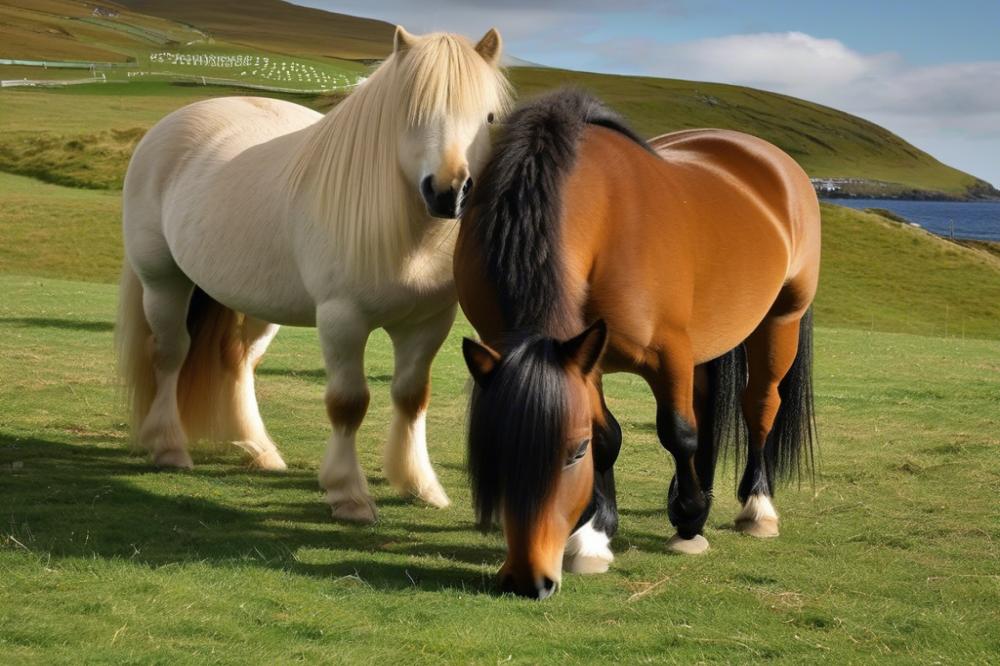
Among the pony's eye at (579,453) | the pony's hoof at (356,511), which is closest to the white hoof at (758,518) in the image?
the pony's hoof at (356,511)

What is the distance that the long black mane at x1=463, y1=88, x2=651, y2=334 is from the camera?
Result: 4.29 meters

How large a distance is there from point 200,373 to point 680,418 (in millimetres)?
3711

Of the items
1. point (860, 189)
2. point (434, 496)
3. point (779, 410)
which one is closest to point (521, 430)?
point (434, 496)

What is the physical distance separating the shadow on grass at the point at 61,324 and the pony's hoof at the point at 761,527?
35.8ft

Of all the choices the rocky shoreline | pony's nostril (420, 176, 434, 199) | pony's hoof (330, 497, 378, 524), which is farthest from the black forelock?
the rocky shoreline

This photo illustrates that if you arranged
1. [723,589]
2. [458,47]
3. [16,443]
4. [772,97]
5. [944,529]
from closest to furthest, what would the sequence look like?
[723,589] → [458,47] → [944,529] → [16,443] → [772,97]

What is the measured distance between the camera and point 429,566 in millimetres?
4980

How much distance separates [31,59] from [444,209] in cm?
8371

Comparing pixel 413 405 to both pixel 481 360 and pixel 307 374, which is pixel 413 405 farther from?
pixel 307 374

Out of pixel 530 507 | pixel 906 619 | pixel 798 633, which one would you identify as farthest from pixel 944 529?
pixel 530 507

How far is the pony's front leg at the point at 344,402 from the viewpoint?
5656mm

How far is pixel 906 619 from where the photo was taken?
437 cm

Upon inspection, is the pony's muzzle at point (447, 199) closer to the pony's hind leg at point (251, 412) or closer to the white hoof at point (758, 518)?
the white hoof at point (758, 518)

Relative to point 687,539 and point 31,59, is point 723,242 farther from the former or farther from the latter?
point 31,59
